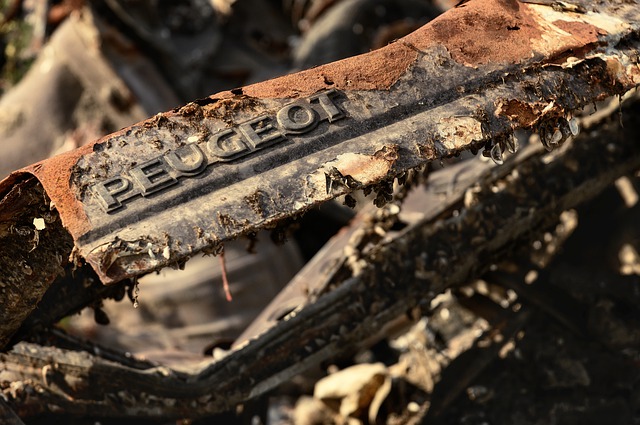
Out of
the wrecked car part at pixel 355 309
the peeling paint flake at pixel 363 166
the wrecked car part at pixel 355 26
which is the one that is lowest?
the wrecked car part at pixel 355 309

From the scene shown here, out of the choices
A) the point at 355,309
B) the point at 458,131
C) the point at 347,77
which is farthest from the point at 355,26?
the point at 458,131

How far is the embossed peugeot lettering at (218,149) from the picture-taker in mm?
2523

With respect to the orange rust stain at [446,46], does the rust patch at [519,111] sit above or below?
below

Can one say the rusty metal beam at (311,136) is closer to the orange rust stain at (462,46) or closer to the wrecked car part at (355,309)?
the orange rust stain at (462,46)

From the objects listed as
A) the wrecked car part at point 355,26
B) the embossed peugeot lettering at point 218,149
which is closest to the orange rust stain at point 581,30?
the embossed peugeot lettering at point 218,149

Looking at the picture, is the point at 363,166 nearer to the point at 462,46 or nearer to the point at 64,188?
the point at 462,46

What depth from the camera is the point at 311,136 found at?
2.66 meters

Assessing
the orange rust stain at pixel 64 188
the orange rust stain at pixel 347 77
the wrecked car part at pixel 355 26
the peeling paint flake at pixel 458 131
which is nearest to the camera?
the orange rust stain at pixel 64 188

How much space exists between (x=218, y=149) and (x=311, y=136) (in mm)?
264

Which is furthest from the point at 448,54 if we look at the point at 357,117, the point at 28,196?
the point at 28,196

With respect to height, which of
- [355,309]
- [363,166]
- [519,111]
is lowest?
[355,309]

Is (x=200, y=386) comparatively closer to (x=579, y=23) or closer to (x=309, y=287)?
(x=309, y=287)

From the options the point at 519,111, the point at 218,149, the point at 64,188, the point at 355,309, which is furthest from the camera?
the point at 355,309

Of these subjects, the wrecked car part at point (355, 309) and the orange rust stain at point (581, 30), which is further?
the wrecked car part at point (355, 309)
